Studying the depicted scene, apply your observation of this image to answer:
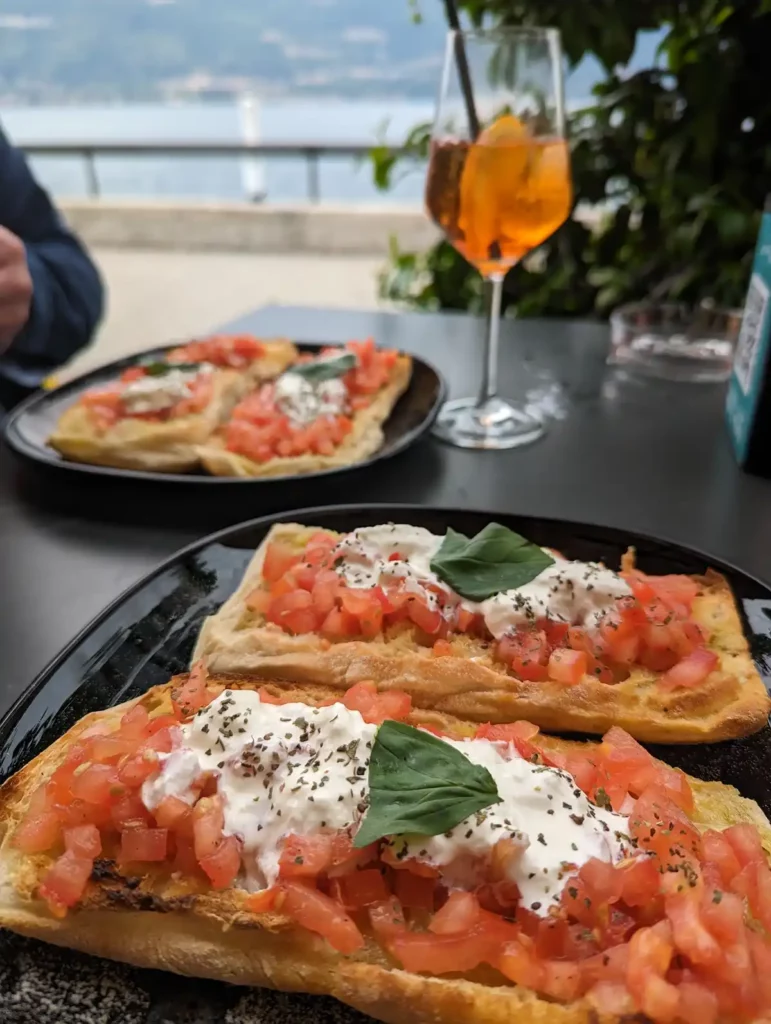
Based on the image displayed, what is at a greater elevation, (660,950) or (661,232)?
(661,232)

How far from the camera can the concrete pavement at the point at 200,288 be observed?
6891mm

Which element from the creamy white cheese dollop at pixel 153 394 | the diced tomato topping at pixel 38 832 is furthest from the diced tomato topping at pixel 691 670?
the creamy white cheese dollop at pixel 153 394

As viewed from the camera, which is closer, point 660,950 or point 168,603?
point 660,950

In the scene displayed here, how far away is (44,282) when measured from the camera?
2.65 meters

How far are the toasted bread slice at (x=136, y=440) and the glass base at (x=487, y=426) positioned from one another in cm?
59

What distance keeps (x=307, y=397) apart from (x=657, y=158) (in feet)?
6.71

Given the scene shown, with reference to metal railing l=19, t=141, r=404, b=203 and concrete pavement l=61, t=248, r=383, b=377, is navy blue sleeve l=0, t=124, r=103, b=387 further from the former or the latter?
metal railing l=19, t=141, r=404, b=203

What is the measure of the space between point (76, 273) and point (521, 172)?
1640 millimetres

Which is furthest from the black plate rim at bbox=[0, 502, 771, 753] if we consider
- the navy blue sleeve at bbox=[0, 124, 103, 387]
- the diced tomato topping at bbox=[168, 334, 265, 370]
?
the navy blue sleeve at bbox=[0, 124, 103, 387]

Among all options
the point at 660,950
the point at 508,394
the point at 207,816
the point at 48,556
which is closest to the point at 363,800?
the point at 207,816

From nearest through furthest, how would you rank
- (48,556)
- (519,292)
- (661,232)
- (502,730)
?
(502,730) → (48,556) → (661,232) → (519,292)

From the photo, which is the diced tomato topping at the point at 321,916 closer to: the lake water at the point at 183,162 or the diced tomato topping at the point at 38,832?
the diced tomato topping at the point at 38,832

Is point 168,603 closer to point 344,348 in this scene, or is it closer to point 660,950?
point 660,950

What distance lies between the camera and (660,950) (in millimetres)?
837
